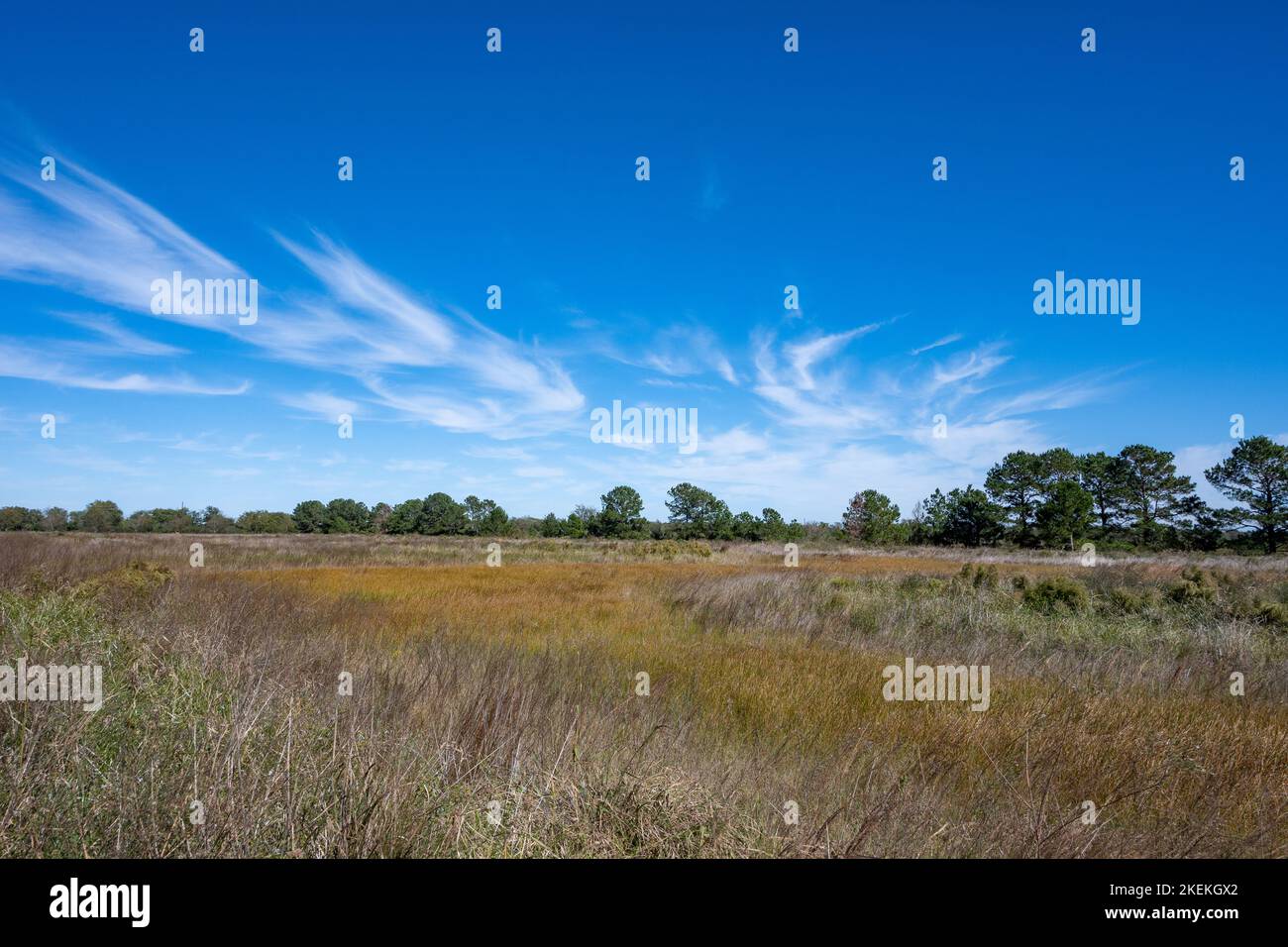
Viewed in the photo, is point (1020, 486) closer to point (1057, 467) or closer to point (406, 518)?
point (1057, 467)

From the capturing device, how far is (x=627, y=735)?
5.23m

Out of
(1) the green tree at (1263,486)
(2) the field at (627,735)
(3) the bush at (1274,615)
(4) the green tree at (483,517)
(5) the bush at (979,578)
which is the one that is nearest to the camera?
(2) the field at (627,735)

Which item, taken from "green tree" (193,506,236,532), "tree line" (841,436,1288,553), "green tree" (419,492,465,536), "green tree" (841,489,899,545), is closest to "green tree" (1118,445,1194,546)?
"tree line" (841,436,1288,553)

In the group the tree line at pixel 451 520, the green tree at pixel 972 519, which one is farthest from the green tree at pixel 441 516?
the green tree at pixel 972 519

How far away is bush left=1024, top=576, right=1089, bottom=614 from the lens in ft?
45.2

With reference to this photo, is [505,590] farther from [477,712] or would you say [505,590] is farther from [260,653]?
[477,712]

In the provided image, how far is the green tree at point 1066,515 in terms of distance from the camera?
60.9 metres

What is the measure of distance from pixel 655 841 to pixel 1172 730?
6.18m

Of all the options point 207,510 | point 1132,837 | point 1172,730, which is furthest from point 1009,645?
point 207,510

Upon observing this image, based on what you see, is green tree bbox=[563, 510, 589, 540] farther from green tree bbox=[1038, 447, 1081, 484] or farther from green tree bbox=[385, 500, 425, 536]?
green tree bbox=[1038, 447, 1081, 484]

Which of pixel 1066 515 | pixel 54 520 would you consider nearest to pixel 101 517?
pixel 54 520

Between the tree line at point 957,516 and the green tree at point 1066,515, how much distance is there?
109 mm

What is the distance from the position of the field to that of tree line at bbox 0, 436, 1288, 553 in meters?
59.7

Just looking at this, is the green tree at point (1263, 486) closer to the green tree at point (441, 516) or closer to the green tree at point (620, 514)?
the green tree at point (620, 514)
